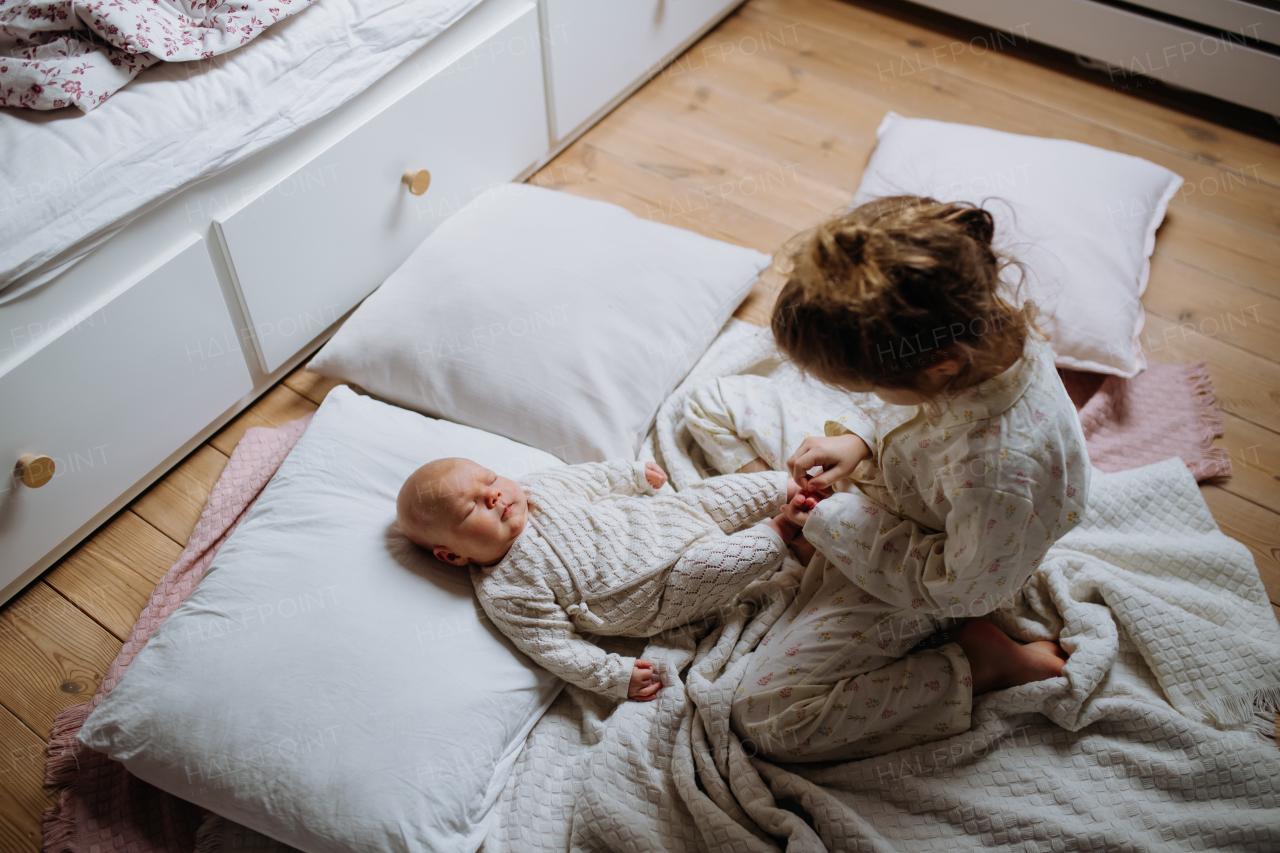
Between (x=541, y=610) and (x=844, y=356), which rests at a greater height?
(x=844, y=356)

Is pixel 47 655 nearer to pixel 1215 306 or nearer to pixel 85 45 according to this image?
pixel 85 45

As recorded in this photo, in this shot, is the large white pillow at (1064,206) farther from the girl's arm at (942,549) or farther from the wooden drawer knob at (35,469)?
the wooden drawer knob at (35,469)

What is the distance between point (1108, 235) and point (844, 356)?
93 cm

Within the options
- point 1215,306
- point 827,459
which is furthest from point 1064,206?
point 827,459

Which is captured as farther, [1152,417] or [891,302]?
[1152,417]

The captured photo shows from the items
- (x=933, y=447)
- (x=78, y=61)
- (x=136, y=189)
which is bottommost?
(x=933, y=447)

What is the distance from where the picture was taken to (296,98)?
123 cm

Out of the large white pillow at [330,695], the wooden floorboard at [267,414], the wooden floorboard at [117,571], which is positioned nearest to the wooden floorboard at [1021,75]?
the wooden floorboard at [267,414]

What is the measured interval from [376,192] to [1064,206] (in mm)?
1098

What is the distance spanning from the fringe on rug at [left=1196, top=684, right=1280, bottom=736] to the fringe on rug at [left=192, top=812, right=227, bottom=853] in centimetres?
112

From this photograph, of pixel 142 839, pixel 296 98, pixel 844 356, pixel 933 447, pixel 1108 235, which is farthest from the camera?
pixel 1108 235

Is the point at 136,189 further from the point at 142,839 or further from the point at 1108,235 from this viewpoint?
the point at 1108,235

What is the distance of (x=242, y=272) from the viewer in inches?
50.2

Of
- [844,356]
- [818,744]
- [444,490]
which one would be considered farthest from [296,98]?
[818,744]
